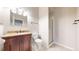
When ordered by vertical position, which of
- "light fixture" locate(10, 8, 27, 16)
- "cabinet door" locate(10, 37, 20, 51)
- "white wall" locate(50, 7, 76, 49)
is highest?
"light fixture" locate(10, 8, 27, 16)

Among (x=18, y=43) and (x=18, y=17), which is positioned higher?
(x=18, y=17)

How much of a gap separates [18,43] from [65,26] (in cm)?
58

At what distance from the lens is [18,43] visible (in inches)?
43.5

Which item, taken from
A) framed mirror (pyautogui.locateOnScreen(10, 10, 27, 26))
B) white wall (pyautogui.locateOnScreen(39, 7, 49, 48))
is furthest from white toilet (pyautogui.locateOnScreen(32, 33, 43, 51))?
framed mirror (pyautogui.locateOnScreen(10, 10, 27, 26))

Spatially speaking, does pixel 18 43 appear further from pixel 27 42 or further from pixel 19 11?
pixel 19 11

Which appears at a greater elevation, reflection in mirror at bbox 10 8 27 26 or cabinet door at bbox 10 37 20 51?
reflection in mirror at bbox 10 8 27 26

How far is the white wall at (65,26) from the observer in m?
1.12

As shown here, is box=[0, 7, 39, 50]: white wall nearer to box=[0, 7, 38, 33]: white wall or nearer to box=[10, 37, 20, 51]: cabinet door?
box=[0, 7, 38, 33]: white wall

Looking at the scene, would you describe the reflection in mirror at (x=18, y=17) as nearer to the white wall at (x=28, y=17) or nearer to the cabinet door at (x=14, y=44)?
the white wall at (x=28, y=17)

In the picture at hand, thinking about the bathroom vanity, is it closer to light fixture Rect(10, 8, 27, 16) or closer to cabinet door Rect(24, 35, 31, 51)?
cabinet door Rect(24, 35, 31, 51)

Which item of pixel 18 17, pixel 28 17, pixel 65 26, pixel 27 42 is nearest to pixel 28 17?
pixel 28 17

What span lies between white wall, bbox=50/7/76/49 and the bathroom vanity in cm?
34

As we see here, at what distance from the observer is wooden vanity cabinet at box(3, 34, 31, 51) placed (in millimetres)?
1065

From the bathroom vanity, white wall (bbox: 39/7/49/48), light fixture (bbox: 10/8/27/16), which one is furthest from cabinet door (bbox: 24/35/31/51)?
light fixture (bbox: 10/8/27/16)
